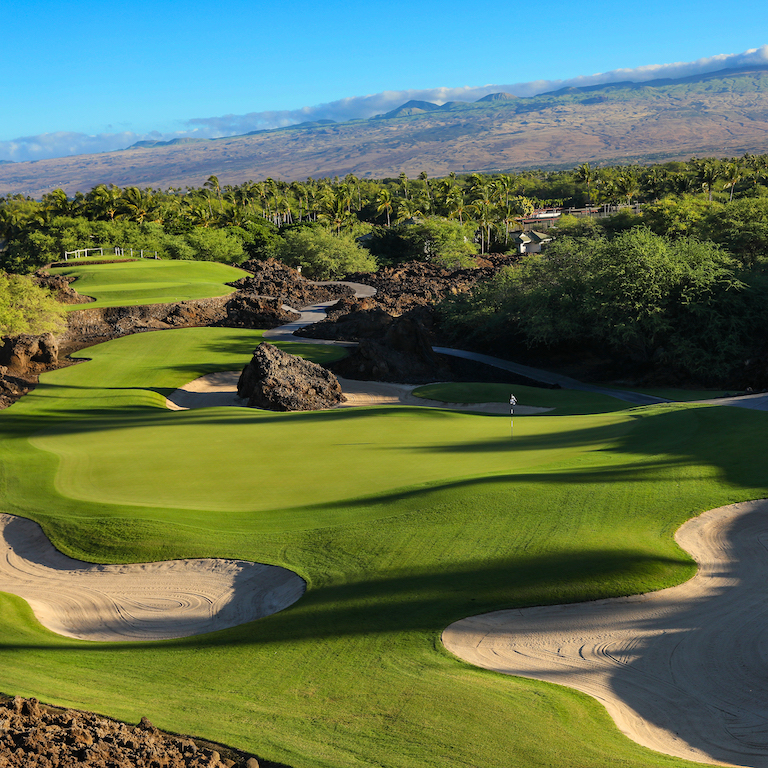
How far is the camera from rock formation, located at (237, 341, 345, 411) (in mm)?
32500

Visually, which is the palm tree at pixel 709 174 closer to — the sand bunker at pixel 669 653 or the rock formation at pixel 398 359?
the rock formation at pixel 398 359

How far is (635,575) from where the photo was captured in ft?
35.6

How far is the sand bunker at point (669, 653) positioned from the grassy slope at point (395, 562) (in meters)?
0.34

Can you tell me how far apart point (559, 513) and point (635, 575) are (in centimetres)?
244

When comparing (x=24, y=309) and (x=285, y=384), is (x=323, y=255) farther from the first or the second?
(x=285, y=384)

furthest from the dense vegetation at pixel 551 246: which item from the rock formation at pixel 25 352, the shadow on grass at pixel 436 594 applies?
the shadow on grass at pixel 436 594

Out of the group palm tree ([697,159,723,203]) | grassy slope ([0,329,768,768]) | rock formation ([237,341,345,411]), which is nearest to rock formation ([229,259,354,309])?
rock formation ([237,341,345,411])

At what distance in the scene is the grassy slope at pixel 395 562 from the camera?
24.5 ft

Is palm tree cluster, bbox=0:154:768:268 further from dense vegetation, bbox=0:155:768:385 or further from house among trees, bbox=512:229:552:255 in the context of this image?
house among trees, bbox=512:229:552:255

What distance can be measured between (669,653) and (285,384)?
26015 mm

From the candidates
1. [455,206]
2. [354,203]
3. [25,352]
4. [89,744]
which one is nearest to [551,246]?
[25,352]

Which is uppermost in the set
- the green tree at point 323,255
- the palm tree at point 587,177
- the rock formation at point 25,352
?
the palm tree at point 587,177

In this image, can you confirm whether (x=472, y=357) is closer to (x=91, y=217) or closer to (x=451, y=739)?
(x=451, y=739)

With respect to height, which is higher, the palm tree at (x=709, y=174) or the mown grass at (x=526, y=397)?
the palm tree at (x=709, y=174)
